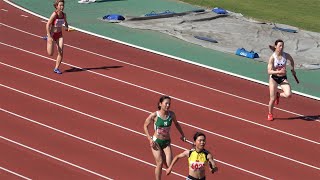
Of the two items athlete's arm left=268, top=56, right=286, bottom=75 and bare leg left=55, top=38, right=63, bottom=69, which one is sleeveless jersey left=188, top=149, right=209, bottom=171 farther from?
bare leg left=55, top=38, right=63, bottom=69

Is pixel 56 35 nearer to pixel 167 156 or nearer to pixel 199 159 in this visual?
pixel 167 156


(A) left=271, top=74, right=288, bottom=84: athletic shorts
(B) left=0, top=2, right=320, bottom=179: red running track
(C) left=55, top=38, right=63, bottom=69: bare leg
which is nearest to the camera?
(B) left=0, top=2, right=320, bottom=179: red running track

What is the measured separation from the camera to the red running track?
16250 mm

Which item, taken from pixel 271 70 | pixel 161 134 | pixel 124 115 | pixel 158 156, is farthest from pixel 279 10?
pixel 158 156

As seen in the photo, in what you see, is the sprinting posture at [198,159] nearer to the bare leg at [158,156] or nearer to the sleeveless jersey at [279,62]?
the bare leg at [158,156]

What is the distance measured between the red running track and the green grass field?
634 centimetres

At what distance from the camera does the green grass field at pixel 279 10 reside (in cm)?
2842

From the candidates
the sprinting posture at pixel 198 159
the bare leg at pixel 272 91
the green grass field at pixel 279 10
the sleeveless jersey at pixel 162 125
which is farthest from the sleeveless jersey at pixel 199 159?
the green grass field at pixel 279 10

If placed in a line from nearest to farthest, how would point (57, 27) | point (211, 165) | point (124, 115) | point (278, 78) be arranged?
point (211, 165), point (278, 78), point (124, 115), point (57, 27)

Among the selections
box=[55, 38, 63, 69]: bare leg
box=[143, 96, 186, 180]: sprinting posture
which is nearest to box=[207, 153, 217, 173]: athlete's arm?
box=[143, 96, 186, 180]: sprinting posture

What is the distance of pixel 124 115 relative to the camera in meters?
18.9

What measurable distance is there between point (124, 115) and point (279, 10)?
12571 millimetres

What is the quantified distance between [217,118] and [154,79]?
3061 mm

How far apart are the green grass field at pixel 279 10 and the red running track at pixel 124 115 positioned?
6340 millimetres
